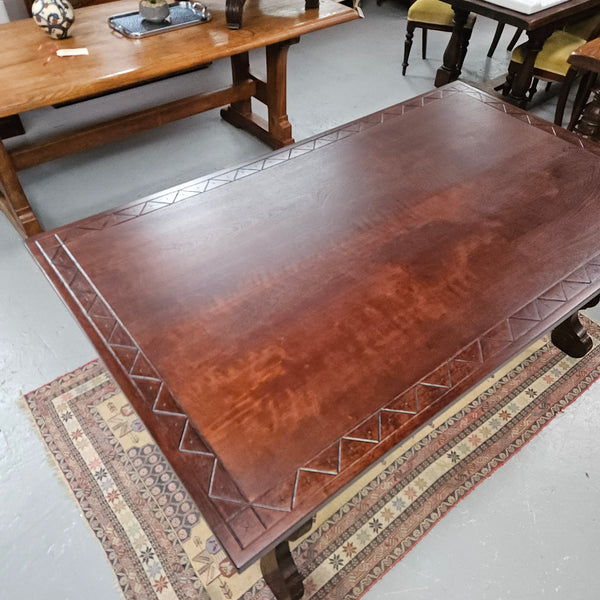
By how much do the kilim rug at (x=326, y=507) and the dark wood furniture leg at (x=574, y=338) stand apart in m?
0.04

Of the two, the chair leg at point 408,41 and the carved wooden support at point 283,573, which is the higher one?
the chair leg at point 408,41

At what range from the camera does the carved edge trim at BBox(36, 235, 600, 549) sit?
3.10 ft

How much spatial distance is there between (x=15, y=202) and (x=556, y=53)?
276 centimetres

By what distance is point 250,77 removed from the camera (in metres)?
2.89

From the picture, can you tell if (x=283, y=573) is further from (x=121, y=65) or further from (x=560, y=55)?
(x=560, y=55)

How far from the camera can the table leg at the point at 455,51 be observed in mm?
2916

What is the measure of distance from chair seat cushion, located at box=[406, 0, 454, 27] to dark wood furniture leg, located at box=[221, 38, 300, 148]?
1.10 m

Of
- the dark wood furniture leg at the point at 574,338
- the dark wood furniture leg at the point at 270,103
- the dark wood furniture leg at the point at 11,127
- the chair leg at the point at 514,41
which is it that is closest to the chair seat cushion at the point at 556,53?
the chair leg at the point at 514,41

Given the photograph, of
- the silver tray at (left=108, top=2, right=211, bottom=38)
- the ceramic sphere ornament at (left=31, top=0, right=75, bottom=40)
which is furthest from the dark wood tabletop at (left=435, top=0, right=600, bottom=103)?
the ceramic sphere ornament at (left=31, top=0, right=75, bottom=40)

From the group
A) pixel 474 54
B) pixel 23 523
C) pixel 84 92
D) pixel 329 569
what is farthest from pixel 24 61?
pixel 474 54

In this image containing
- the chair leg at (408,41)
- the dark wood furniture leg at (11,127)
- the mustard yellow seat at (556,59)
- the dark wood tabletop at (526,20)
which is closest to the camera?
the dark wood tabletop at (526,20)

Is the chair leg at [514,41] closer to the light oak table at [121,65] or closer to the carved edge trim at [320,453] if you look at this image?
the light oak table at [121,65]

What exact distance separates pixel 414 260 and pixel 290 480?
695 mm

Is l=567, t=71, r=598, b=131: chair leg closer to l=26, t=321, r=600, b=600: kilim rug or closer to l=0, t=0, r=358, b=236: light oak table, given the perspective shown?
l=0, t=0, r=358, b=236: light oak table
